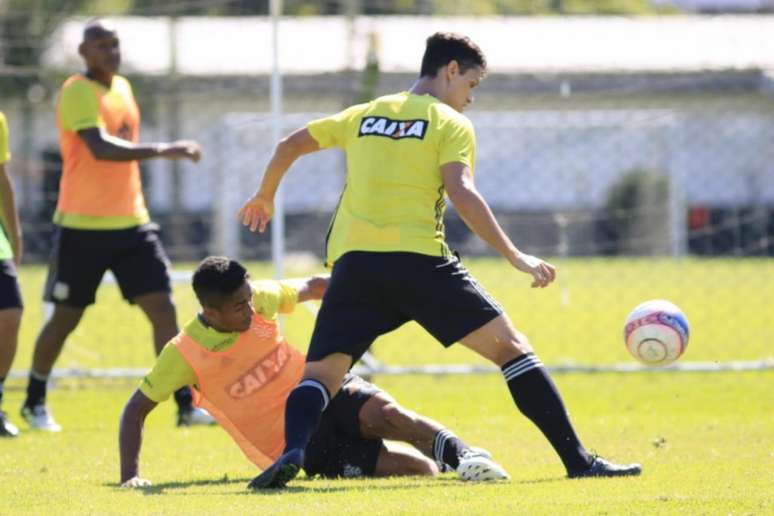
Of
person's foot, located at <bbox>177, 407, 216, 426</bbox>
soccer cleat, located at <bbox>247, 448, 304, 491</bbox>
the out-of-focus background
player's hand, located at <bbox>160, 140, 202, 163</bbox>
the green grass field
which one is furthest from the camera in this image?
the out-of-focus background

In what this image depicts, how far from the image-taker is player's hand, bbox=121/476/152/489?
6.67 m

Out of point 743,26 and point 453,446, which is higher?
point 743,26

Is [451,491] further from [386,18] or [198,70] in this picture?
[198,70]

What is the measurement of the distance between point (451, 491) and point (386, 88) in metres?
7.75

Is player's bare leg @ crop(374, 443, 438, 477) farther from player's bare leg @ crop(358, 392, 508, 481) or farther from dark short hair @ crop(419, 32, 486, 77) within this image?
dark short hair @ crop(419, 32, 486, 77)

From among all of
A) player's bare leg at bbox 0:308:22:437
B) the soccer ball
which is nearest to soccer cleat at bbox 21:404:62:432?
player's bare leg at bbox 0:308:22:437

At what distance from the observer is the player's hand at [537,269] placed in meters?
6.26

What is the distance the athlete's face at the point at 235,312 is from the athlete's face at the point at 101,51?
330 centimetres

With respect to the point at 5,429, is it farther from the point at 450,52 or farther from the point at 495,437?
the point at 450,52

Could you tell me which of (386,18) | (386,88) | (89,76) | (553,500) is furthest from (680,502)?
(386,18)

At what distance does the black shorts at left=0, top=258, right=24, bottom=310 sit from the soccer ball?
12.6ft

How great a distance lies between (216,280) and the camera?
6.67 metres

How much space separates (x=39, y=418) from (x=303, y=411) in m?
3.86

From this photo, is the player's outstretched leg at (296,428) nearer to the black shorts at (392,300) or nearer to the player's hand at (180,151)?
the black shorts at (392,300)
